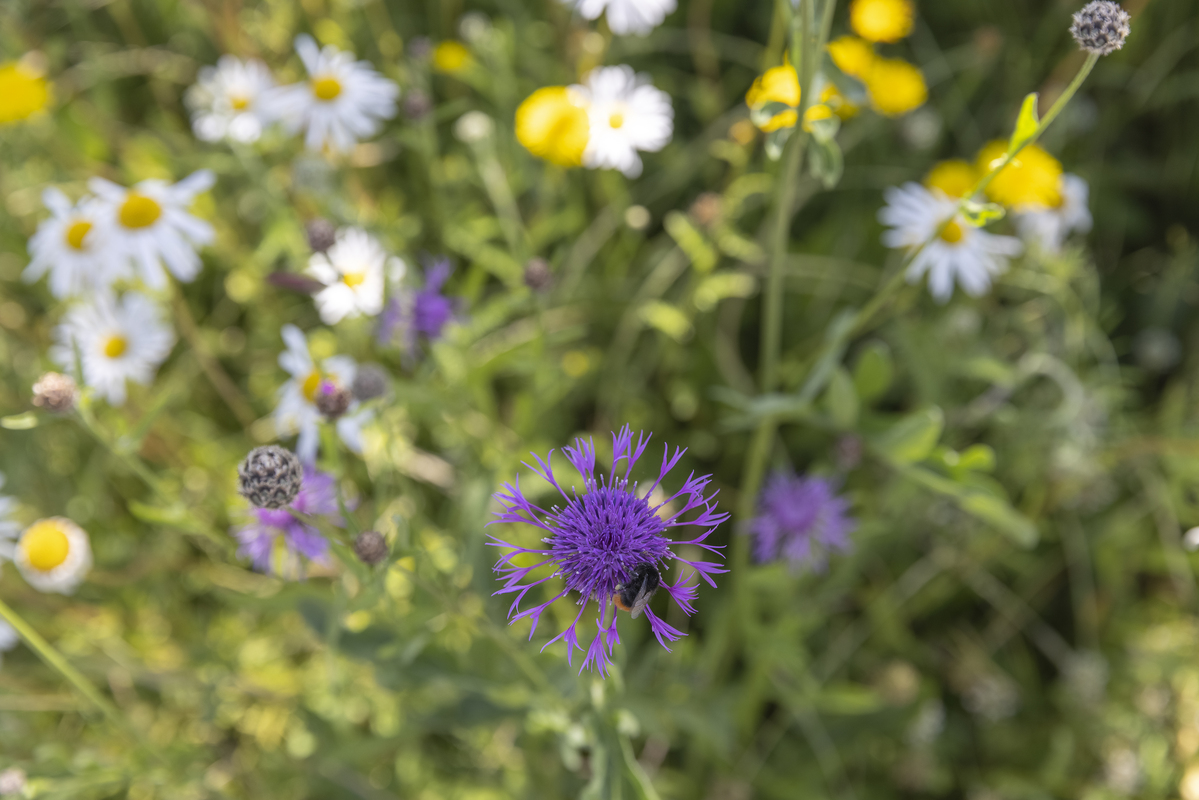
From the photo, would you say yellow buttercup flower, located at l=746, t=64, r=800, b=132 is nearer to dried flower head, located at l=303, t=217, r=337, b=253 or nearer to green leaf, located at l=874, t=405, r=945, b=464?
green leaf, located at l=874, t=405, r=945, b=464

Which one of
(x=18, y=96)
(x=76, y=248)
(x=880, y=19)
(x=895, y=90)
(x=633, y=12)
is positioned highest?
(x=880, y=19)

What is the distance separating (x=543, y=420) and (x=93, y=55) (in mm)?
2218

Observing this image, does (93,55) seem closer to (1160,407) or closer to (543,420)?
(543,420)

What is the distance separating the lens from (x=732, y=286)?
253cm

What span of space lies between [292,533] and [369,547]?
1.49 feet

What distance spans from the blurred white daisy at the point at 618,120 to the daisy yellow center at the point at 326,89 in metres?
0.71

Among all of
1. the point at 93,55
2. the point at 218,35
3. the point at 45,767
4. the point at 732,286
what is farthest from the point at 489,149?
the point at 45,767

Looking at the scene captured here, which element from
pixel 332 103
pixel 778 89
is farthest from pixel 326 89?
pixel 778 89

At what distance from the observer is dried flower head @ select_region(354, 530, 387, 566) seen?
142cm

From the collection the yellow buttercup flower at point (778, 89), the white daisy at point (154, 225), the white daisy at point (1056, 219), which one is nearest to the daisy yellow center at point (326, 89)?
the white daisy at point (154, 225)

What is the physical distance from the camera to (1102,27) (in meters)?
1.27

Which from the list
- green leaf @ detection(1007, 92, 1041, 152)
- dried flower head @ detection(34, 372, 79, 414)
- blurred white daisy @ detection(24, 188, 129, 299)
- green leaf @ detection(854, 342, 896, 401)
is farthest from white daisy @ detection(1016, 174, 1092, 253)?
blurred white daisy @ detection(24, 188, 129, 299)

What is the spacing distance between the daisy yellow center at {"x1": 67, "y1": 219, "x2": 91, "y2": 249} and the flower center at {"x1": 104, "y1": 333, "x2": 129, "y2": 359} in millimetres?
293

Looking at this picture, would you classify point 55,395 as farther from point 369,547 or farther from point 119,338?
point 119,338
